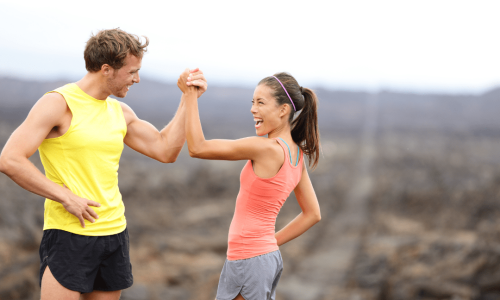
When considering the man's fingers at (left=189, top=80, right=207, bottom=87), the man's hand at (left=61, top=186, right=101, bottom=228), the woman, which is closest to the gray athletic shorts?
the woman

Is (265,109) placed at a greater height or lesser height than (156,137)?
greater

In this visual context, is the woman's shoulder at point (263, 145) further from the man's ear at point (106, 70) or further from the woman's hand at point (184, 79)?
the man's ear at point (106, 70)

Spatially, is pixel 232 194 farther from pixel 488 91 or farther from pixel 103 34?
pixel 488 91

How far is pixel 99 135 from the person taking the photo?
250 centimetres

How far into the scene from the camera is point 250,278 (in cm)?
249

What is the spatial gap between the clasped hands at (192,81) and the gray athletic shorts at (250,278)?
1.03 meters

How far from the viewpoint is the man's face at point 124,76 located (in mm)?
2559

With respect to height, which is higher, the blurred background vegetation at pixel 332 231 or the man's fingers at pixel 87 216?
the man's fingers at pixel 87 216

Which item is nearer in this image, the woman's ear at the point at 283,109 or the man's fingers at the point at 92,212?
the man's fingers at the point at 92,212

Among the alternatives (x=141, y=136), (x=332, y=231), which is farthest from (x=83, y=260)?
(x=332, y=231)

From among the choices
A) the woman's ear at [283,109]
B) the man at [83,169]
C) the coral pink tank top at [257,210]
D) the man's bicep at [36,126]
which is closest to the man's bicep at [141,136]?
the man at [83,169]

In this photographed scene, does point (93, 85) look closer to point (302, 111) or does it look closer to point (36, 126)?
point (36, 126)

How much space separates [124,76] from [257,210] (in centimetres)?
106

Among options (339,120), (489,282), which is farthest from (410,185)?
(339,120)
